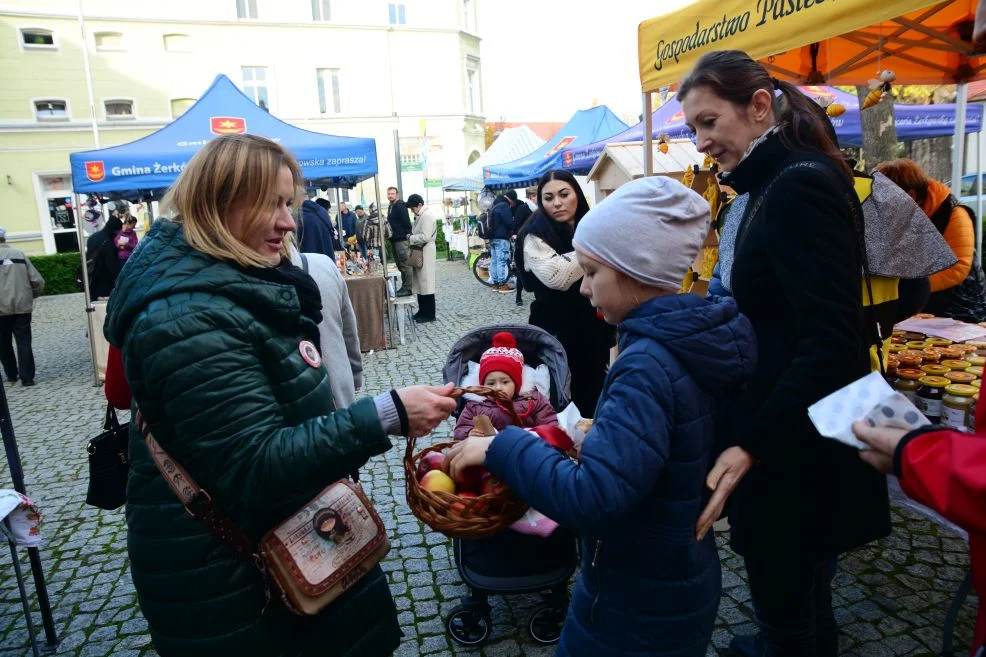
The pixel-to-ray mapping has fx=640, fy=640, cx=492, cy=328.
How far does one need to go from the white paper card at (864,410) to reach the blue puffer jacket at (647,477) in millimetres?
205

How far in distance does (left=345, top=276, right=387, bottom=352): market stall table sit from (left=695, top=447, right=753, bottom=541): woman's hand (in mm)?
7489

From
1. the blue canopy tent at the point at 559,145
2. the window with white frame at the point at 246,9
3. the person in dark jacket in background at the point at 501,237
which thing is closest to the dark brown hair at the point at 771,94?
the person in dark jacket in background at the point at 501,237

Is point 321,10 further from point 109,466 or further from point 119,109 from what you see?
point 109,466

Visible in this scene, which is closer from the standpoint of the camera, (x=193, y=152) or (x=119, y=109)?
(x=193, y=152)

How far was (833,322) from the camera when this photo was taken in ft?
5.15

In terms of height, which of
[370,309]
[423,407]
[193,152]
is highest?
[193,152]

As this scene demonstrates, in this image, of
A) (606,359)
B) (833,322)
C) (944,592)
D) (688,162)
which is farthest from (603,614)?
(688,162)

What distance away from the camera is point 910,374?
2822 millimetres

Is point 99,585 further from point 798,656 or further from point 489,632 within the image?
point 798,656

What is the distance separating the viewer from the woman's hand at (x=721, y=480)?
57.7 inches

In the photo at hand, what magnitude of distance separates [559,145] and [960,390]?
13.5 meters

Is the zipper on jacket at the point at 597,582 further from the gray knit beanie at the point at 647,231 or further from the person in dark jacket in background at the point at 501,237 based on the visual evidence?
the person in dark jacket in background at the point at 501,237

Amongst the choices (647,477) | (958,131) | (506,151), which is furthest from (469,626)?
(506,151)

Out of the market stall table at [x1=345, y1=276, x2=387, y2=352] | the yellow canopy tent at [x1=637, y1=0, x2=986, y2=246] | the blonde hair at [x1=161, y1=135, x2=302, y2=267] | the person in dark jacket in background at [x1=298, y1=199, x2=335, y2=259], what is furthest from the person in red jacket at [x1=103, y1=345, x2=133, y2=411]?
the person in dark jacket in background at [x1=298, y1=199, x2=335, y2=259]
